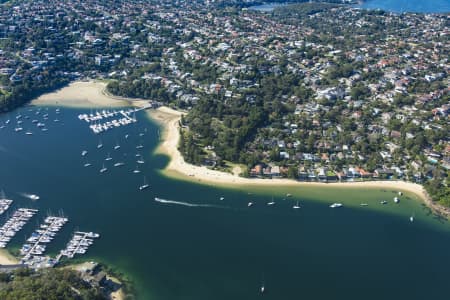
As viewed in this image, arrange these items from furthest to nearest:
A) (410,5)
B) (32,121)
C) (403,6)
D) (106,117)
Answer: (410,5) < (403,6) < (106,117) < (32,121)

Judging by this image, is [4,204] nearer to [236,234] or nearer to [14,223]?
[14,223]

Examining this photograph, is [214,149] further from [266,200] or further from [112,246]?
[112,246]

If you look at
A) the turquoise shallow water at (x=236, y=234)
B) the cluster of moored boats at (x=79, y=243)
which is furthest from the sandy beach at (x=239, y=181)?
the cluster of moored boats at (x=79, y=243)

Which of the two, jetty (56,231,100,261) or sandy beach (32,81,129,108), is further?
sandy beach (32,81,129,108)

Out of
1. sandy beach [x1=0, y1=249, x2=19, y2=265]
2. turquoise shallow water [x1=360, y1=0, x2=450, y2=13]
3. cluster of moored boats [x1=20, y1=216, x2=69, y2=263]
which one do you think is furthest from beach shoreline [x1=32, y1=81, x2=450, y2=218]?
turquoise shallow water [x1=360, y1=0, x2=450, y2=13]

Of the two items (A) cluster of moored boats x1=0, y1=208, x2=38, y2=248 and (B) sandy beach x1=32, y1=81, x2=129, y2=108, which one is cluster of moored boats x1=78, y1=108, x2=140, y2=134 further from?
(A) cluster of moored boats x1=0, y1=208, x2=38, y2=248

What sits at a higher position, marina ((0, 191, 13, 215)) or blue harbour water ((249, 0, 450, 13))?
blue harbour water ((249, 0, 450, 13))

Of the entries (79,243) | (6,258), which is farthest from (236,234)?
(6,258)
